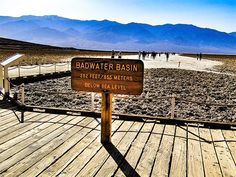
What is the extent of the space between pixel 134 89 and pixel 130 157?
150 centimetres

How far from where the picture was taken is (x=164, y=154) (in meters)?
6.38

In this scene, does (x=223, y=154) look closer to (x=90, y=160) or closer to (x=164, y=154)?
(x=164, y=154)

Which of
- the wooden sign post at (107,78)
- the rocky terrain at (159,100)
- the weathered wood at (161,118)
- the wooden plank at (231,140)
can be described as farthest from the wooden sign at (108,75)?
the rocky terrain at (159,100)

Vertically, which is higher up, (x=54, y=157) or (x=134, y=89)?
(x=134, y=89)

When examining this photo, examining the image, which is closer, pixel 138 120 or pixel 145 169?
pixel 145 169

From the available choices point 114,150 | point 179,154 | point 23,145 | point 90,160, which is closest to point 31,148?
point 23,145

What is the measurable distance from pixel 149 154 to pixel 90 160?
1.22 meters

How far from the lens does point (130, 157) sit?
6.20 meters

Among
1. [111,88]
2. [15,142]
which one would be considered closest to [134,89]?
[111,88]

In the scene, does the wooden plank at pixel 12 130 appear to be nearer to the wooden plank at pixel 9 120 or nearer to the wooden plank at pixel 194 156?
the wooden plank at pixel 9 120

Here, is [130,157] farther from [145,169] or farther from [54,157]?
[54,157]

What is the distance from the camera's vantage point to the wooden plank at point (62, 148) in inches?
217

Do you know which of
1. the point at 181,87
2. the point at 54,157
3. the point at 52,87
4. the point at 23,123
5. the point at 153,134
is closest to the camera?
the point at 54,157

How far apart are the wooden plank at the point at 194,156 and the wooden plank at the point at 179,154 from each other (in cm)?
10
